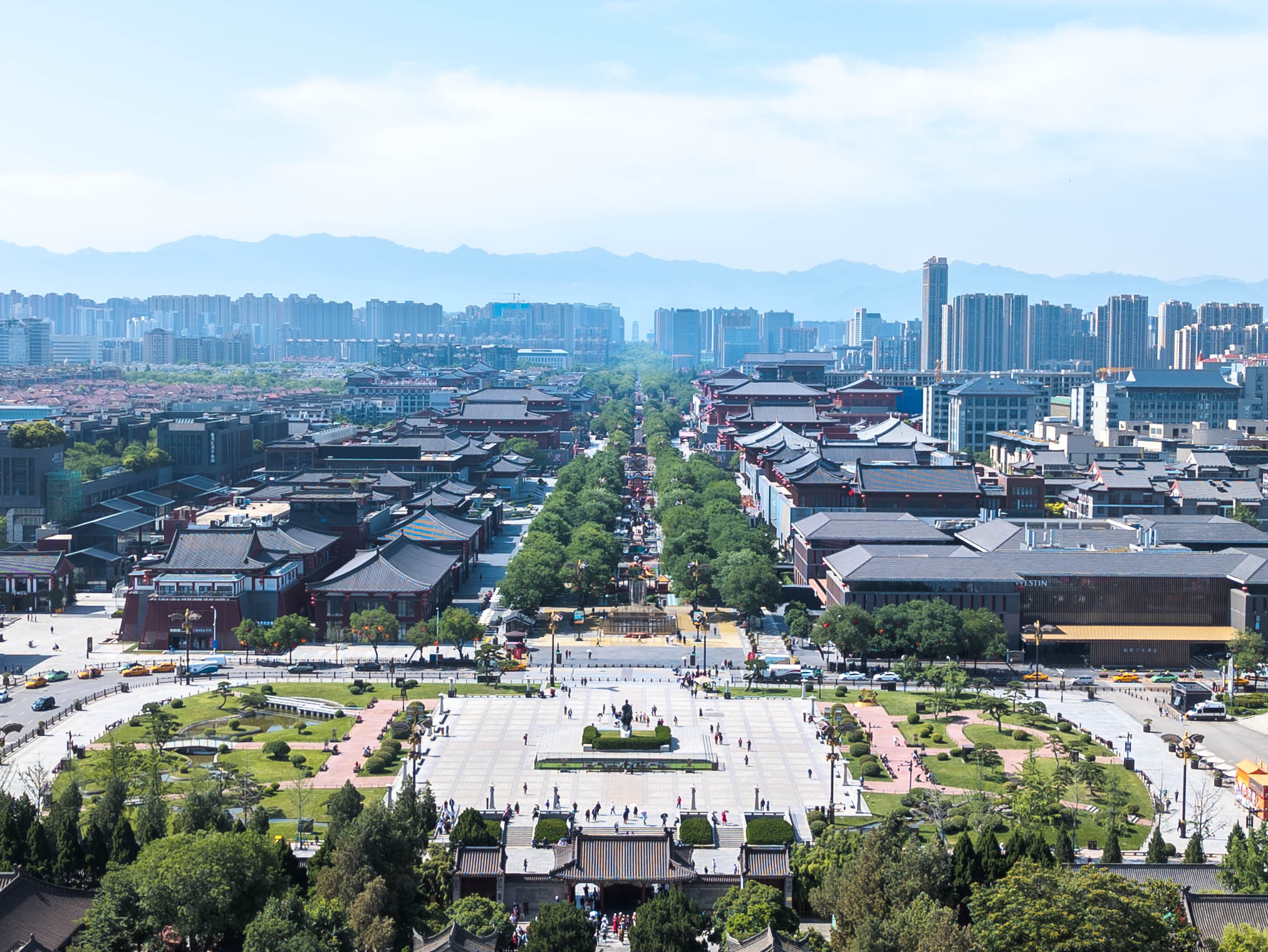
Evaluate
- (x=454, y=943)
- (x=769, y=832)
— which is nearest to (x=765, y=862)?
(x=769, y=832)

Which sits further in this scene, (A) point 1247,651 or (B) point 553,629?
(B) point 553,629

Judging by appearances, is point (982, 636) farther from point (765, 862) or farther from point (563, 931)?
point (563, 931)

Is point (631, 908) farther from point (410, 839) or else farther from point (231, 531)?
point (231, 531)

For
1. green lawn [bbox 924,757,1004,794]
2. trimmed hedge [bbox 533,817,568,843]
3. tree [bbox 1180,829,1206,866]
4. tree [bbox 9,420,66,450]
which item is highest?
tree [bbox 9,420,66,450]

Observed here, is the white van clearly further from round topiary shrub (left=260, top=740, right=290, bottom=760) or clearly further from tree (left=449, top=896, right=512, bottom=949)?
round topiary shrub (left=260, top=740, right=290, bottom=760)

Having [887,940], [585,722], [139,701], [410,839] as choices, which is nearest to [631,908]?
[410,839]

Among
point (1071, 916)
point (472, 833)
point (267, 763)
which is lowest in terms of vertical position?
point (267, 763)

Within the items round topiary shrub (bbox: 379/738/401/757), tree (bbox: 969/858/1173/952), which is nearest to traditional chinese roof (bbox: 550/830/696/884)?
tree (bbox: 969/858/1173/952)

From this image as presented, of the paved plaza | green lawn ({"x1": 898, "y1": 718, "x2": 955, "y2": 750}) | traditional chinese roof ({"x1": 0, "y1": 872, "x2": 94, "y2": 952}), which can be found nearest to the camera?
traditional chinese roof ({"x1": 0, "y1": 872, "x2": 94, "y2": 952})
